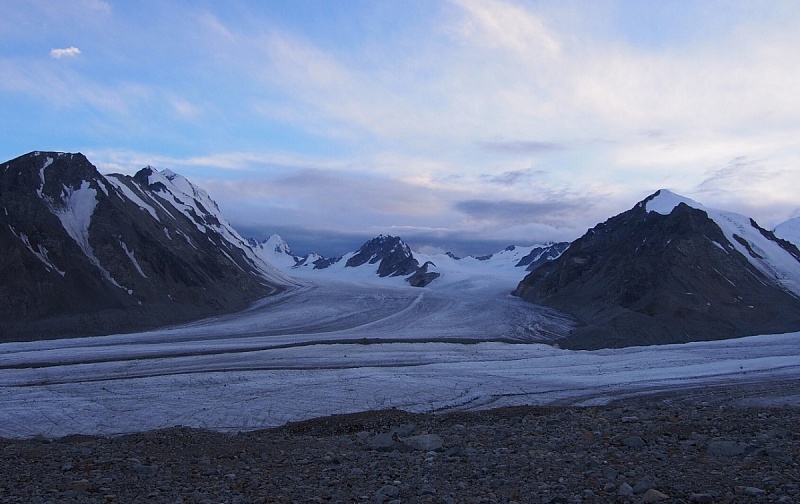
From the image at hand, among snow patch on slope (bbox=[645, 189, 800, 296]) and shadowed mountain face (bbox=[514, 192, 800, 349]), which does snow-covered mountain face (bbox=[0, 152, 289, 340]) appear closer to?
shadowed mountain face (bbox=[514, 192, 800, 349])

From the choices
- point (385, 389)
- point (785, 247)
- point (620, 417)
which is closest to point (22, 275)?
point (385, 389)

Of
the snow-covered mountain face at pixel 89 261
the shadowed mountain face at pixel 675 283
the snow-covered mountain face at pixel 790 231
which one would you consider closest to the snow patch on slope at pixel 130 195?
the snow-covered mountain face at pixel 89 261

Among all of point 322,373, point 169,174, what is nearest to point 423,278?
point 169,174

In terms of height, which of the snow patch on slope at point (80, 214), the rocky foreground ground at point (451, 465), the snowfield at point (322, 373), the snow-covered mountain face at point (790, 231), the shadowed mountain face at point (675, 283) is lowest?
the snowfield at point (322, 373)

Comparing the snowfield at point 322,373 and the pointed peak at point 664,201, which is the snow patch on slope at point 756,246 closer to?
the pointed peak at point 664,201

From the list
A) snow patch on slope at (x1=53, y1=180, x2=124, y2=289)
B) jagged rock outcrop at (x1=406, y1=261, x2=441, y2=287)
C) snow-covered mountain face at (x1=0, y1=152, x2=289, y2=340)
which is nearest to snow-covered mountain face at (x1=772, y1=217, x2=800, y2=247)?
jagged rock outcrop at (x1=406, y1=261, x2=441, y2=287)

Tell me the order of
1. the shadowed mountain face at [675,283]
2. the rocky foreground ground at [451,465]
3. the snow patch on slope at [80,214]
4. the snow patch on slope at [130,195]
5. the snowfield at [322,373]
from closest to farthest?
the rocky foreground ground at [451,465] → the snowfield at [322,373] → the shadowed mountain face at [675,283] → the snow patch on slope at [80,214] → the snow patch on slope at [130,195]

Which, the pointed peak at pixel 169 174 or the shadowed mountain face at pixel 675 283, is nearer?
the shadowed mountain face at pixel 675 283
